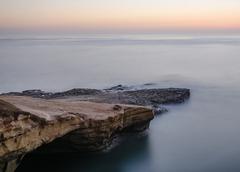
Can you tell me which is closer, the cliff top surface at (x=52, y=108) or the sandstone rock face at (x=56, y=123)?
the sandstone rock face at (x=56, y=123)

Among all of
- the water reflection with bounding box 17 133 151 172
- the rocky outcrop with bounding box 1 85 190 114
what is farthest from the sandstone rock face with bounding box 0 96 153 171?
the rocky outcrop with bounding box 1 85 190 114

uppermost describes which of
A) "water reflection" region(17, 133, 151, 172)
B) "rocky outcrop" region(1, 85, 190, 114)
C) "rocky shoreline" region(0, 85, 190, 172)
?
"rocky shoreline" region(0, 85, 190, 172)

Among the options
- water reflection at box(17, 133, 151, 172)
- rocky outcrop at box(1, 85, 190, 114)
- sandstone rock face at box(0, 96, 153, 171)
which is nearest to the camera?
sandstone rock face at box(0, 96, 153, 171)

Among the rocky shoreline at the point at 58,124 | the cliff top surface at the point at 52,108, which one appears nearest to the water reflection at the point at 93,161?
the rocky shoreline at the point at 58,124

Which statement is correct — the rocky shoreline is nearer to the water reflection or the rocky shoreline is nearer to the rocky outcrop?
the water reflection

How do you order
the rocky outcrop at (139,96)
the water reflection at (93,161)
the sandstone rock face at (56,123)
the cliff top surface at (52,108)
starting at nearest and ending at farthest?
the sandstone rock face at (56,123) < the cliff top surface at (52,108) < the water reflection at (93,161) < the rocky outcrop at (139,96)

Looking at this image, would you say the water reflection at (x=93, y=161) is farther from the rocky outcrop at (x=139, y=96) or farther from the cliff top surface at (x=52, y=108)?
the rocky outcrop at (x=139, y=96)

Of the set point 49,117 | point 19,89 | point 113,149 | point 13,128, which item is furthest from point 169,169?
point 19,89
